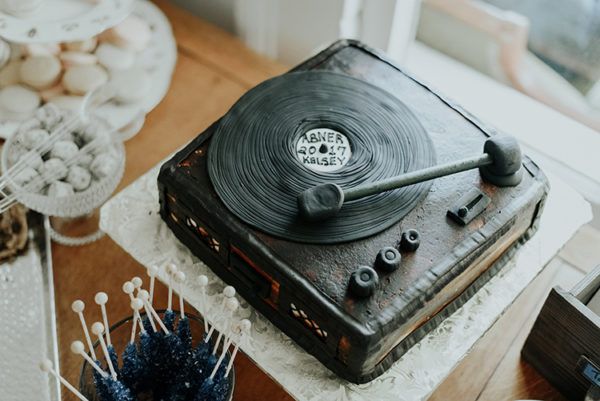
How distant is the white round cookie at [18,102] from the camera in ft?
3.26

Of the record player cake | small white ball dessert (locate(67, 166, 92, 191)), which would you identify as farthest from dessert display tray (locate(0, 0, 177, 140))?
the record player cake

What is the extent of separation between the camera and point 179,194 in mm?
765

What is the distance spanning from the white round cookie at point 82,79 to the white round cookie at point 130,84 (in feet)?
0.07

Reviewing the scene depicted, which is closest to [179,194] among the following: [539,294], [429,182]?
[429,182]

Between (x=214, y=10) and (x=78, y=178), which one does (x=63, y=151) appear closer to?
(x=78, y=178)

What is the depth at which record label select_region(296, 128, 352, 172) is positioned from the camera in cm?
78

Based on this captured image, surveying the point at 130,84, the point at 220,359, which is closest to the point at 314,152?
the point at 220,359

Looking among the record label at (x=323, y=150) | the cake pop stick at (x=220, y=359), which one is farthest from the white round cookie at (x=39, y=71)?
the cake pop stick at (x=220, y=359)

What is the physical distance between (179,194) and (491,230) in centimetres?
35

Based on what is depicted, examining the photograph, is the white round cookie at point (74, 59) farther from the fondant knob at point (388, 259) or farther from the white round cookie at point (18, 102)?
the fondant knob at point (388, 259)

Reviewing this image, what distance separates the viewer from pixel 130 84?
1.02 metres

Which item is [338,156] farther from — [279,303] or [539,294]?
[539,294]

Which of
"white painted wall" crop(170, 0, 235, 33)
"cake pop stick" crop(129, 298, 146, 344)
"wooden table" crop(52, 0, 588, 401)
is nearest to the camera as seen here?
"cake pop stick" crop(129, 298, 146, 344)

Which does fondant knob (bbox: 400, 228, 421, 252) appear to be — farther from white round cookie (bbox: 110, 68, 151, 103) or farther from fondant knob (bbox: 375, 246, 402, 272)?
white round cookie (bbox: 110, 68, 151, 103)
